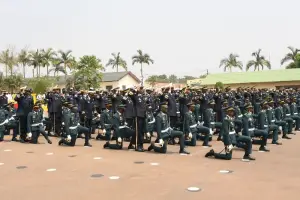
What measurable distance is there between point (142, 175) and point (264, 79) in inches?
1480

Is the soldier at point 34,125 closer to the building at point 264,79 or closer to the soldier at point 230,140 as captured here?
the soldier at point 230,140

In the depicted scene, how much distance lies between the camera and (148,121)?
40.0 feet

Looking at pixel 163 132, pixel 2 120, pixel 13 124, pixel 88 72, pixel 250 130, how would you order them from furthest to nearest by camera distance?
pixel 88 72 < pixel 13 124 < pixel 2 120 < pixel 250 130 < pixel 163 132

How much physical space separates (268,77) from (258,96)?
25.8m

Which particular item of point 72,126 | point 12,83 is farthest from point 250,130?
point 12,83

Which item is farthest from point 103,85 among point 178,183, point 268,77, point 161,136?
point 178,183

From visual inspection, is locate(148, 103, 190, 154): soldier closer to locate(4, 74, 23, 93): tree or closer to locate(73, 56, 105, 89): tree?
locate(73, 56, 105, 89): tree

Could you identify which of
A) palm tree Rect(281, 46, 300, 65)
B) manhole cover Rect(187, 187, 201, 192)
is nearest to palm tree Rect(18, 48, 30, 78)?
palm tree Rect(281, 46, 300, 65)

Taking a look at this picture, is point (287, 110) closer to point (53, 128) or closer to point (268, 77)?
point (53, 128)

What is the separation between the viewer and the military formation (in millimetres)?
10469

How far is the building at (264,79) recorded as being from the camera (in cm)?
4166

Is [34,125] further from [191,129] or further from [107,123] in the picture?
[191,129]

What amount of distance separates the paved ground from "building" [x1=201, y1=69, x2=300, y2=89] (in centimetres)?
3242

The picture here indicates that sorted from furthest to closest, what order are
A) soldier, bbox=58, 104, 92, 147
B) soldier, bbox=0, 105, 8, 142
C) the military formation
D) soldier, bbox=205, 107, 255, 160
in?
soldier, bbox=0, 105, 8, 142, soldier, bbox=58, 104, 92, 147, the military formation, soldier, bbox=205, 107, 255, 160
